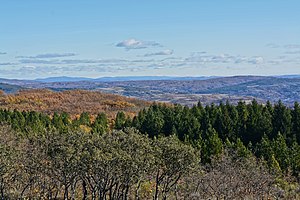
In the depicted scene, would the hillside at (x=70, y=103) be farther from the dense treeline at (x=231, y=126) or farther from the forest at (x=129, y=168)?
the forest at (x=129, y=168)

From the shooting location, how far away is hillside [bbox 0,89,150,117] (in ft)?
483

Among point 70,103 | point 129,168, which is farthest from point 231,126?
point 70,103

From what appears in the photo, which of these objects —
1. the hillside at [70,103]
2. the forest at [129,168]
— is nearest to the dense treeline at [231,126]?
the forest at [129,168]

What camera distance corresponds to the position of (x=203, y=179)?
48.6m

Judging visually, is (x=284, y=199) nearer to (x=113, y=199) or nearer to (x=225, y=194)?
(x=225, y=194)

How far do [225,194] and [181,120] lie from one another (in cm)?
4643

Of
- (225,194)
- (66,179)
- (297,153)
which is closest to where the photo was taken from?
(66,179)

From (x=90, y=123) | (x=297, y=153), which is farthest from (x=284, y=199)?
(x=90, y=123)

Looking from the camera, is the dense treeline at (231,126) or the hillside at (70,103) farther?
the hillside at (70,103)

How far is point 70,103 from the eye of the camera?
6526 inches

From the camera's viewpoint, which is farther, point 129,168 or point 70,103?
point 70,103

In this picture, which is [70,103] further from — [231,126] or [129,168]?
[129,168]

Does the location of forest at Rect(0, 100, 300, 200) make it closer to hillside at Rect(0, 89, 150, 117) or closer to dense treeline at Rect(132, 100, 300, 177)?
dense treeline at Rect(132, 100, 300, 177)

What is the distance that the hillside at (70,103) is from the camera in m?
147
